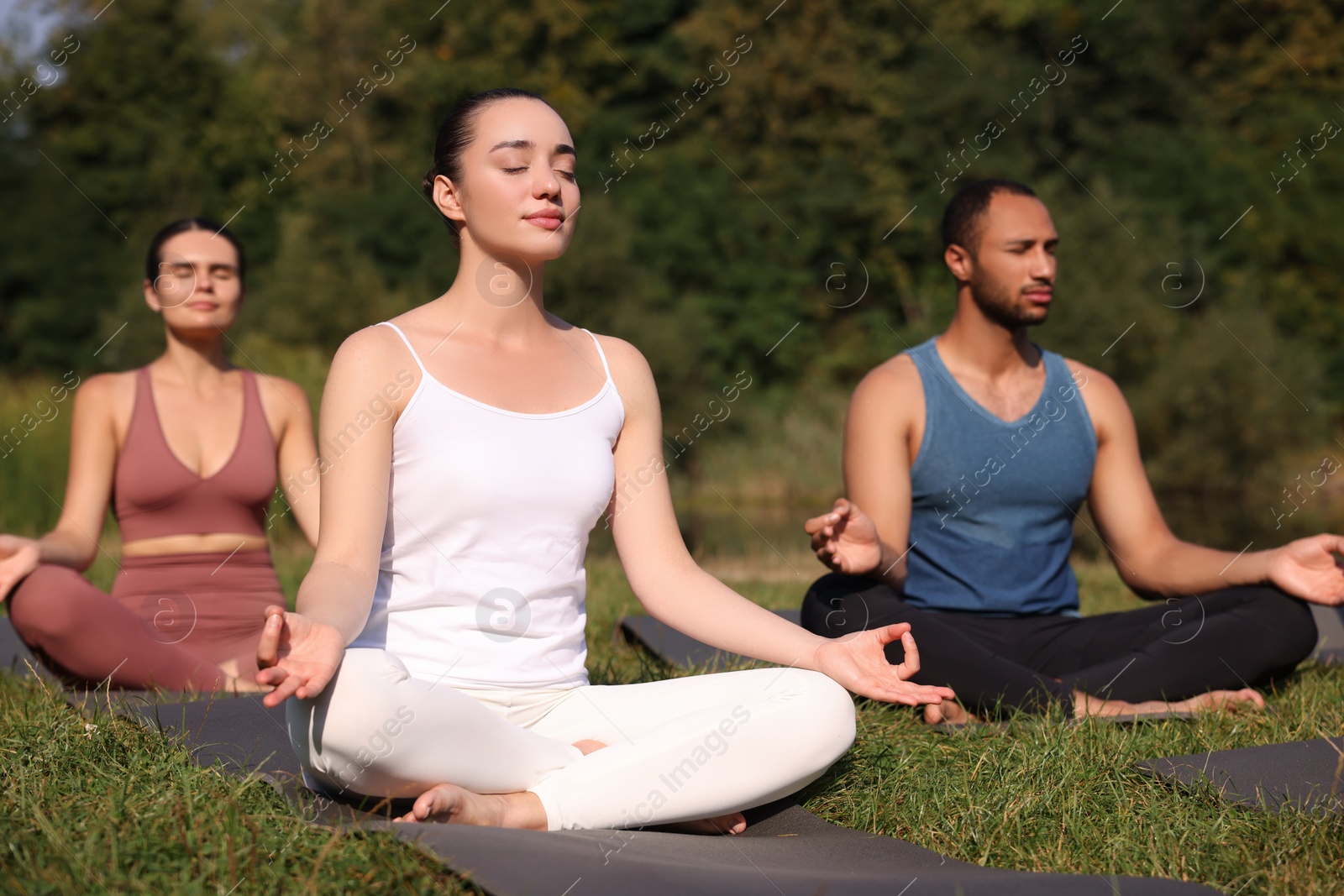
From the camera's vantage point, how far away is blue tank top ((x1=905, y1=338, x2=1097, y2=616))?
4.00m

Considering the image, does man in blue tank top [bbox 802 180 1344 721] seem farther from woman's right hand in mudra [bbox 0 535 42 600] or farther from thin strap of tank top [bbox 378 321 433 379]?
woman's right hand in mudra [bbox 0 535 42 600]

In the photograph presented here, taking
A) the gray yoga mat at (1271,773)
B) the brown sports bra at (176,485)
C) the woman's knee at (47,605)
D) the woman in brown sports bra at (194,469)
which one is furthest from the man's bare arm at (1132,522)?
the woman's knee at (47,605)

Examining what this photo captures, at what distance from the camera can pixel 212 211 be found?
24.5 meters

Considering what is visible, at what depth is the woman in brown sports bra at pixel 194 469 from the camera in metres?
4.24

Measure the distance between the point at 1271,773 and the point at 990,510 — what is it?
1400mm

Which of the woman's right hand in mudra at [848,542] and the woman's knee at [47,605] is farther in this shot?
the woman's knee at [47,605]

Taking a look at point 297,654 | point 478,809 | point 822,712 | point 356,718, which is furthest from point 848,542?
point 297,654

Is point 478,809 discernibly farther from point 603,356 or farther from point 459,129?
point 459,129

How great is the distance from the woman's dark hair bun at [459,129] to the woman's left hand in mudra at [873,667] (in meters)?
1.27

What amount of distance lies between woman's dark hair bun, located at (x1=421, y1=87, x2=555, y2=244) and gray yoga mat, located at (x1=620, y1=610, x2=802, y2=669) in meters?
1.75

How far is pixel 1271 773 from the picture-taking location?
109 inches

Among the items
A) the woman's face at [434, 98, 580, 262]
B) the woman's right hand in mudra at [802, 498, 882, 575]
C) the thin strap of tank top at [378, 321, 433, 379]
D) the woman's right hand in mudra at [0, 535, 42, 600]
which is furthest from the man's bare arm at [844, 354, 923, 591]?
the woman's right hand in mudra at [0, 535, 42, 600]

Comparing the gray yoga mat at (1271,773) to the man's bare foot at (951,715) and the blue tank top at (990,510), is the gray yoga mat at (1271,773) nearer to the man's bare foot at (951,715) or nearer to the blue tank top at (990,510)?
the man's bare foot at (951,715)

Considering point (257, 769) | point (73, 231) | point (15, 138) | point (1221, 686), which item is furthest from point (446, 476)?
point (15, 138)
